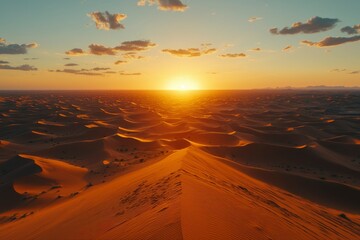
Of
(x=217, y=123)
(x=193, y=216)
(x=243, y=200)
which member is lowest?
(x=217, y=123)

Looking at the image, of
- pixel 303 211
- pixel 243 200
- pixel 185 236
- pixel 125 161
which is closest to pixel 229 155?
pixel 125 161

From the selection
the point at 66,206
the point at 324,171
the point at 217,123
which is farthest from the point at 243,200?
the point at 217,123

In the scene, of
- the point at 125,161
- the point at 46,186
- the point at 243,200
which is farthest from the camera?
the point at 125,161

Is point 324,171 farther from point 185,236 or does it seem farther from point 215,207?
point 185,236

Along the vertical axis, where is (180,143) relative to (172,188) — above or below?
below

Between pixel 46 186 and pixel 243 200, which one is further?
pixel 46 186

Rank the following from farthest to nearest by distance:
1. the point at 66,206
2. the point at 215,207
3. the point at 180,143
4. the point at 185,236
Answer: the point at 180,143 → the point at 66,206 → the point at 215,207 → the point at 185,236

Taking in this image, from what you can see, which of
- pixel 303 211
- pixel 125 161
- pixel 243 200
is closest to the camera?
pixel 243 200

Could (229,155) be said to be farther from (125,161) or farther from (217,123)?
(217,123)

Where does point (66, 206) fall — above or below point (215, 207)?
below
